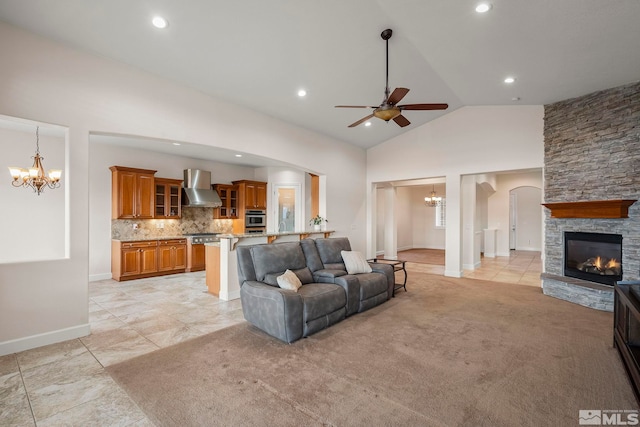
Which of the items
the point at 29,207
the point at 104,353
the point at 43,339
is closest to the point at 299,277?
the point at 104,353

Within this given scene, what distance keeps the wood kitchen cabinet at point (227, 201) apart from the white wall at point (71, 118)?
3.83 meters

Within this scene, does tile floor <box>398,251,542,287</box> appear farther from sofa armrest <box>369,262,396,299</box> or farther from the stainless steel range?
the stainless steel range

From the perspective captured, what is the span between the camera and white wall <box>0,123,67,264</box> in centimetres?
502

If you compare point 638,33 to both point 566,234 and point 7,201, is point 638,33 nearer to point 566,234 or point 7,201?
point 566,234

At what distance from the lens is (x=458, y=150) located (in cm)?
680

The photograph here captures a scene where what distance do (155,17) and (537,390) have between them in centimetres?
489

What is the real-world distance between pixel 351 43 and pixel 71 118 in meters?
3.46

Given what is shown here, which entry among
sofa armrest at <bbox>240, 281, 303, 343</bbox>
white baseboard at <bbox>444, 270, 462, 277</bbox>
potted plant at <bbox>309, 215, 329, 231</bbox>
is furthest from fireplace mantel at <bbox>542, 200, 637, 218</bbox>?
sofa armrest at <bbox>240, 281, 303, 343</bbox>

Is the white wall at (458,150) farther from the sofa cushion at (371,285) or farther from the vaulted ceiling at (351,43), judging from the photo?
the sofa cushion at (371,285)

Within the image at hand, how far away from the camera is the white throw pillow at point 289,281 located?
3.60 meters

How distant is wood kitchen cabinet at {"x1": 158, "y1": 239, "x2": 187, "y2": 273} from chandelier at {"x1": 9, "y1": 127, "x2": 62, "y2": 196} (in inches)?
88.5

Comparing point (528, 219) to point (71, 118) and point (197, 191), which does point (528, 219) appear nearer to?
point (197, 191)

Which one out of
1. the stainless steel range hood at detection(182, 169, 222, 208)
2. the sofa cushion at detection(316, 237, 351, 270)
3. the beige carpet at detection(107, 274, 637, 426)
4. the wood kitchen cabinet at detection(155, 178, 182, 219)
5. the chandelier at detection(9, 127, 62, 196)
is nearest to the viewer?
the beige carpet at detection(107, 274, 637, 426)

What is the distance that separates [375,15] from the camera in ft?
11.6
